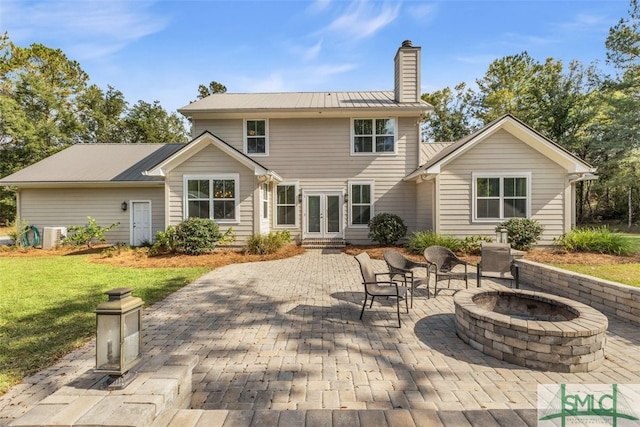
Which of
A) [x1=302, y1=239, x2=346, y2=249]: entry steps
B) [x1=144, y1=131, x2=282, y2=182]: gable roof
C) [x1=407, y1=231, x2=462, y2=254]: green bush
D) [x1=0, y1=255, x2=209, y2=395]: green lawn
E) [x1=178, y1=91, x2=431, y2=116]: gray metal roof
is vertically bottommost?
[x1=0, y1=255, x2=209, y2=395]: green lawn

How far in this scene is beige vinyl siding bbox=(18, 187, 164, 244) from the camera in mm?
13891

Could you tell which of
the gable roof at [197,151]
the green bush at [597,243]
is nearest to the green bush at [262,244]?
the gable roof at [197,151]

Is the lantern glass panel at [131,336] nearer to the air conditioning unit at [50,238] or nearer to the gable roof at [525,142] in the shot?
the gable roof at [525,142]

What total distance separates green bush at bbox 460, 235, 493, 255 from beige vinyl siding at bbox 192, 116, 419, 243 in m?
2.85

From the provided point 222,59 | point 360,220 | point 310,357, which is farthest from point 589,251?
Result: point 222,59

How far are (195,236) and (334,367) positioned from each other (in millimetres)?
8936

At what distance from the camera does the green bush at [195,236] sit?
1088cm

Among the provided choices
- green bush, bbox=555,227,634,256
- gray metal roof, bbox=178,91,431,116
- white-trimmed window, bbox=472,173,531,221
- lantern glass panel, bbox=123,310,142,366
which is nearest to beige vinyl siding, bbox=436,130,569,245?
white-trimmed window, bbox=472,173,531,221

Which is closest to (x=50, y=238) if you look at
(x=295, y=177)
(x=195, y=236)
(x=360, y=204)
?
(x=195, y=236)

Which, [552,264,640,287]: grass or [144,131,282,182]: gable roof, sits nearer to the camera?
[552,264,640,287]: grass

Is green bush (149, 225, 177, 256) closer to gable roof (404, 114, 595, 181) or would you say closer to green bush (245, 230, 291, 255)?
green bush (245, 230, 291, 255)

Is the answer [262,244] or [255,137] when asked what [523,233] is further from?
[255,137]

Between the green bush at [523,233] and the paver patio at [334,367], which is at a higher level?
the green bush at [523,233]

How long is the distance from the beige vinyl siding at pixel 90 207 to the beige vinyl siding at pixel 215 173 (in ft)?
9.37
